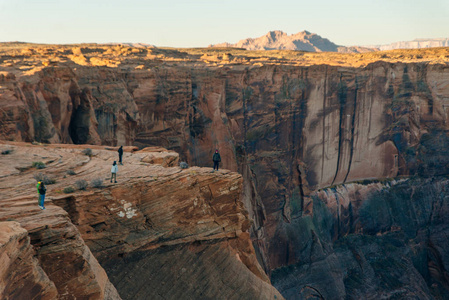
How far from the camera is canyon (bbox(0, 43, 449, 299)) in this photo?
17.3m

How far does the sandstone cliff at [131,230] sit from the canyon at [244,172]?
2.7 inches

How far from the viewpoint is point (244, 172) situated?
160 feet

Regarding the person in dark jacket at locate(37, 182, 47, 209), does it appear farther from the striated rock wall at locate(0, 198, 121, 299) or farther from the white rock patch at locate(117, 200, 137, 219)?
the white rock patch at locate(117, 200, 137, 219)

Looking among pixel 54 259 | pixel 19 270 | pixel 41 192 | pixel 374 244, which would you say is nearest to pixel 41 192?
pixel 41 192

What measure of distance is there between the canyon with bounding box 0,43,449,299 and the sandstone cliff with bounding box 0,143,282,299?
0.07m

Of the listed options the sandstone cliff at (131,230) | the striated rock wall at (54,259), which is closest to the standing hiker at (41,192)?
the sandstone cliff at (131,230)

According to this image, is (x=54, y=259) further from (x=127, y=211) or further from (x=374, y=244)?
(x=374, y=244)

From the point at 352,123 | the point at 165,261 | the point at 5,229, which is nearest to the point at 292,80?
the point at 352,123

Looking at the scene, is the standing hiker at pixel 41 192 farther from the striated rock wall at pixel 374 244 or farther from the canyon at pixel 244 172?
the striated rock wall at pixel 374 244

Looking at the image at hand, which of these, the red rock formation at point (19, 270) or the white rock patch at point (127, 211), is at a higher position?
the red rock formation at point (19, 270)

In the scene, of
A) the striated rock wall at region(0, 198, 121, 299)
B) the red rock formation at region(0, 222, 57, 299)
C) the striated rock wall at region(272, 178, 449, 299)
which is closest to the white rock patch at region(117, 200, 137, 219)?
the striated rock wall at region(0, 198, 121, 299)

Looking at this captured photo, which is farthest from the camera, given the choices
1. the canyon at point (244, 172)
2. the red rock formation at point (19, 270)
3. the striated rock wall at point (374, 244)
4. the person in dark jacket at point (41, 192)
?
the striated rock wall at point (374, 244)

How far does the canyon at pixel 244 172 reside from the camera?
17.3 m

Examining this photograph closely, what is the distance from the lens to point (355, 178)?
61000 mm
